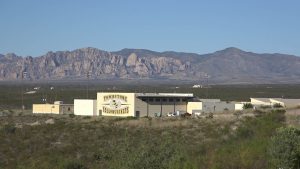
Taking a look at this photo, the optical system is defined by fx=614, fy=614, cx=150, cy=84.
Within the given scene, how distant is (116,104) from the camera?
88875mm

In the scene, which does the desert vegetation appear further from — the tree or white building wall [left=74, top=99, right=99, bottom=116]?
white building wall [left=74, top=99, right=99, bottom=116]

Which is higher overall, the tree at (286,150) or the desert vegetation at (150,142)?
the tree at (286,150)

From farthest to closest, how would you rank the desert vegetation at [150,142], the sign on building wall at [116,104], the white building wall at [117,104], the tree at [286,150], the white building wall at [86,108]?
the white building wall at [86,108] < the sign on building wall at [116,104] < the white building wall at [117,104] < the desert vegetation at [150,142] < the tree at [286,150]

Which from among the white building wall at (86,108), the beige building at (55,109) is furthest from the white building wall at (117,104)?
the beige building at (55,109)

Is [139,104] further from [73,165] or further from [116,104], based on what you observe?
[73,165]

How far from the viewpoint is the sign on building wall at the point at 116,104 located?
8812cm

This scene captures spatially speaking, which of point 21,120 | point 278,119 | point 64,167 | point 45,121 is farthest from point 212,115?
point 64,167

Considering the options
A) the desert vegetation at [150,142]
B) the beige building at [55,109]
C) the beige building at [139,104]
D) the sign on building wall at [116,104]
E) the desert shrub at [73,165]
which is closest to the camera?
the desert vegetation at [150,142]

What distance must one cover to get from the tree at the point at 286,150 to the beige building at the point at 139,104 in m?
59.5

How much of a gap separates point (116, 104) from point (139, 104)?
11.4 ft

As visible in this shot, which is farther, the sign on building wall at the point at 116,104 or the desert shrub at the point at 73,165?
the sign on building wall at the point at 116,104

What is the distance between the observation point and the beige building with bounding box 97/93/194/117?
8769 centimetres

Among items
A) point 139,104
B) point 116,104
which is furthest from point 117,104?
point 139,104

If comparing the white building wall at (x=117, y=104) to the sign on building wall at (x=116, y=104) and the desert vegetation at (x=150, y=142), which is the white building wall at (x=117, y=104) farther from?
the desert vegetation at (x=150, y=142)
